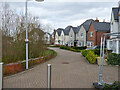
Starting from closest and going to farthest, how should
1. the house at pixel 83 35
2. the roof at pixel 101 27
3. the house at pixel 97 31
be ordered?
the house at pixel 97 31
the roof at pixel 101 27
the house at pixel 83 35

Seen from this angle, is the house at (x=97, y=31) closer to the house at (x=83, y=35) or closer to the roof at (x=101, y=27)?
the roof at (x=101, y=27)

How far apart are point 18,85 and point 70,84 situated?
2724mm

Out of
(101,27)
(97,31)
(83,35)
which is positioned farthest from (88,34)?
(97,31)

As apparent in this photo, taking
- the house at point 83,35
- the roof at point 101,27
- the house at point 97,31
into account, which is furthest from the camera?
the house at point 83,35

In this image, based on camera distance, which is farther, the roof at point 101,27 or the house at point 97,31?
the roof at point 101,27

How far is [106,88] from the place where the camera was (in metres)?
4.80

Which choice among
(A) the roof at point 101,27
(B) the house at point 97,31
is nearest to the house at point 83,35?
(B) the house at point 97,31

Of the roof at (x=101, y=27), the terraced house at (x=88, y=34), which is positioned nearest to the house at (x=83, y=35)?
the terraced house at (x=88, y=34)

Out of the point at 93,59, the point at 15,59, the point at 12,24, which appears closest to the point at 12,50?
the point at 15,59

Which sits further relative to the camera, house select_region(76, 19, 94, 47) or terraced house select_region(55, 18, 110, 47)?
house select_region(76, 19, 94, 47)

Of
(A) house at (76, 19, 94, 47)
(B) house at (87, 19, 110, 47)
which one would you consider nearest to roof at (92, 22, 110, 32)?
(B) house at (87, 19, 110, 47)

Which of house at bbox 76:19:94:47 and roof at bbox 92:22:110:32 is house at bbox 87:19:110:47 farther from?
house at bbox 76:19:94:47

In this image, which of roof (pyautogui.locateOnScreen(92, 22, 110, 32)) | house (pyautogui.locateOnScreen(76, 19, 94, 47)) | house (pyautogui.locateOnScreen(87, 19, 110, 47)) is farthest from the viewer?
house (pyautogui.locateOnScreen(76, 19, 94, 47))

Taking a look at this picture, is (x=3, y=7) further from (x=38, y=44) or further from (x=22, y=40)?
(x=38, y=44)
